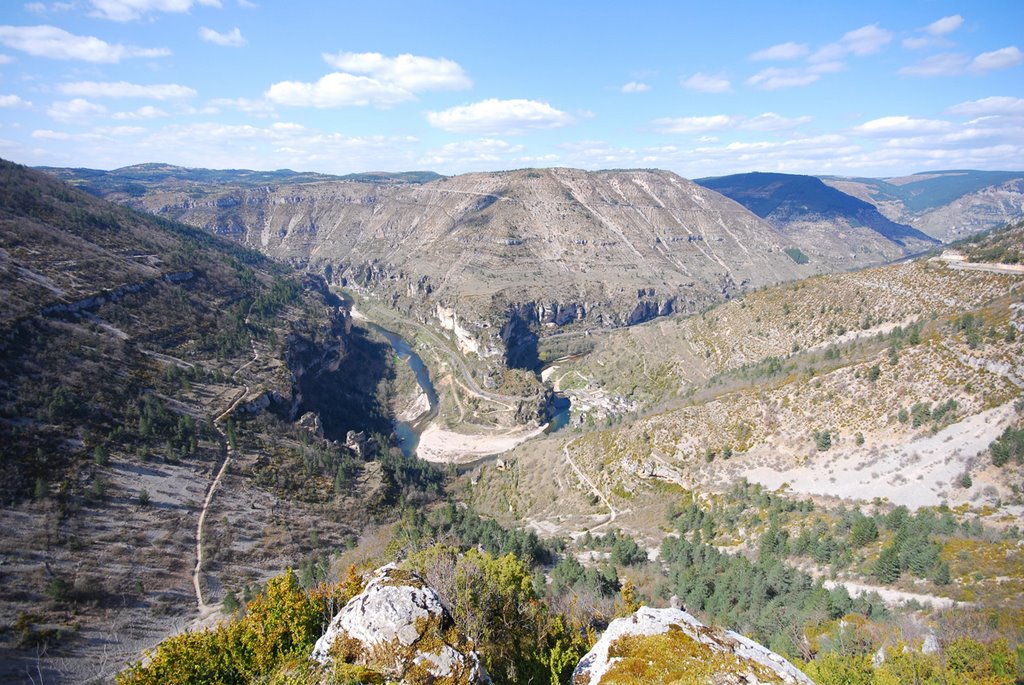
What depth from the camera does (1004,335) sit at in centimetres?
4641

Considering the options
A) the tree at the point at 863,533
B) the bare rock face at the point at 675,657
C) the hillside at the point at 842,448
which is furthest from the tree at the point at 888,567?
the bare rock face at the point at 675,657

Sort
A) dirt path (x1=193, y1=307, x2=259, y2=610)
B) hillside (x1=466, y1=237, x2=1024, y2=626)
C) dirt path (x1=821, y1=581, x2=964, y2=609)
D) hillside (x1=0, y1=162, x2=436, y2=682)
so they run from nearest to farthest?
1. dirt path (x1=821, y1=581, x2=964, y2=609)
2. hillside (x1=466, y1=237, x2=1024, y2=626)
3. hillside (x1=0, y1=162, x2=436, y2=682)
4. dirt path (x1=193, y1=307, x2=259, y2=610)

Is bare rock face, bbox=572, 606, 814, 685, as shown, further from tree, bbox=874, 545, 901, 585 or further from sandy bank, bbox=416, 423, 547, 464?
sandy bank, bbox=416, 423, 547, 464

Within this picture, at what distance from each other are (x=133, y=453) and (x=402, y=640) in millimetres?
62698

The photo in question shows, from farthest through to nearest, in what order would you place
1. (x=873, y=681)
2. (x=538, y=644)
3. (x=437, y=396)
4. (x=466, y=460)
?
(x=437, y=396) < (x=466, y=460) < (x=538, y=644) < (x=873, y=681)

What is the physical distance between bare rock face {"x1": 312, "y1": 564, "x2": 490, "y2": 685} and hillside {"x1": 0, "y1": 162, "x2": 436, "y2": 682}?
10898 millimetres

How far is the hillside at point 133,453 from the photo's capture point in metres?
39.9

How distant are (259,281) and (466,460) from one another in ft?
295

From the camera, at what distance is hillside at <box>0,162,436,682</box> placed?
39.9 m

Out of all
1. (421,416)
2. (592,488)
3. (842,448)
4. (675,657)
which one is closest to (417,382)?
(421,416)

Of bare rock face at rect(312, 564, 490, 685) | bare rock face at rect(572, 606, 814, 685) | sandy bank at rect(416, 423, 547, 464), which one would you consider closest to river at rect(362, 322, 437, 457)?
sandy bank at rect(416, 423, 547, 464)

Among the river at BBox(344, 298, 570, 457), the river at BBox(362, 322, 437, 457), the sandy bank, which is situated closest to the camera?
the sandy bank

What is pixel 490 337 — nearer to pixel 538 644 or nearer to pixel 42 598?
pixel 42 598

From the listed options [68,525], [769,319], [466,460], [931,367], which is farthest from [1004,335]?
[68,525]
